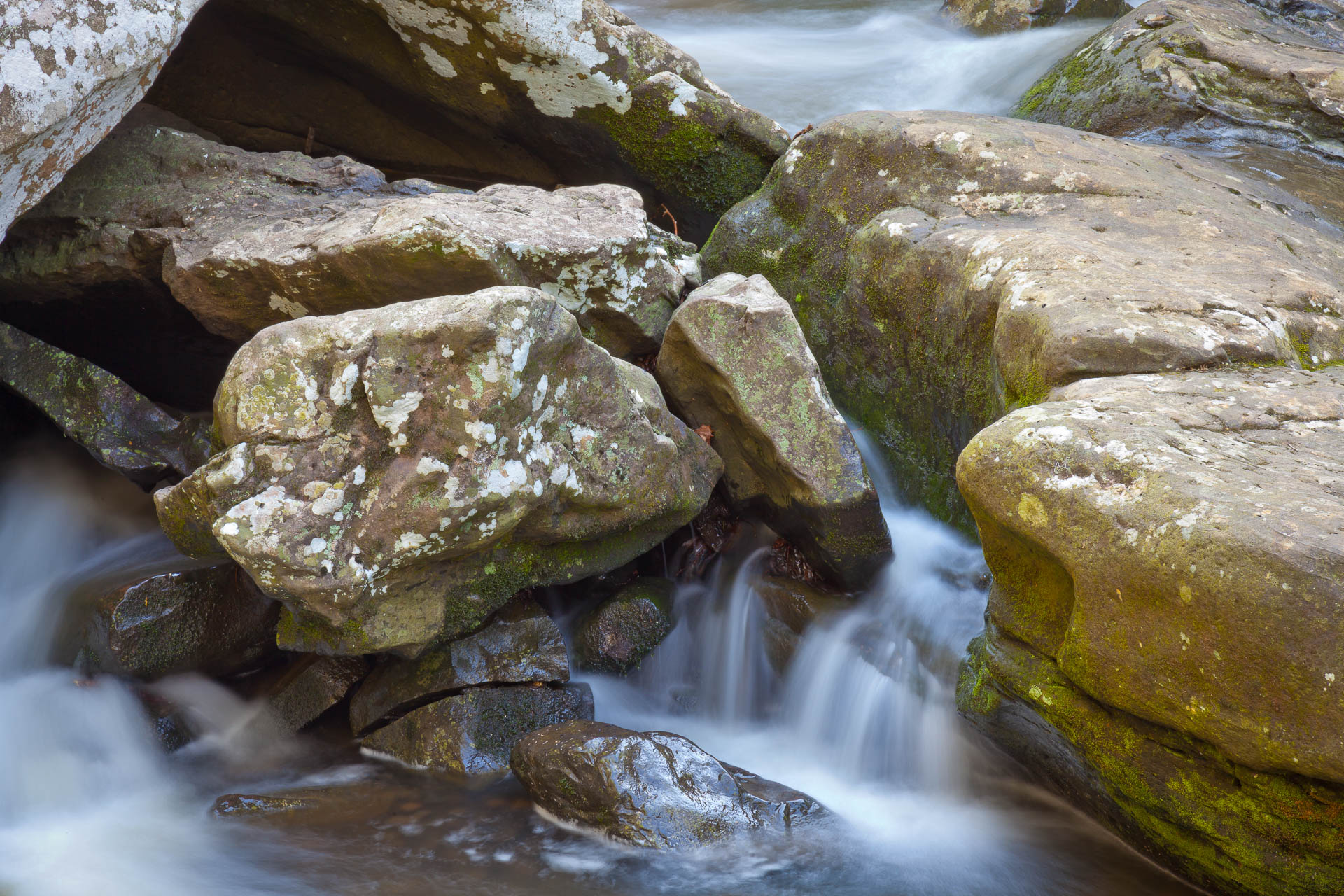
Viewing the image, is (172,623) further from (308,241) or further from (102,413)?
(308,241)

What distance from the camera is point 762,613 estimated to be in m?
4.29

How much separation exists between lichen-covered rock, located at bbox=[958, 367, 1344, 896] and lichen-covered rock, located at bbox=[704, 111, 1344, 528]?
0.32m

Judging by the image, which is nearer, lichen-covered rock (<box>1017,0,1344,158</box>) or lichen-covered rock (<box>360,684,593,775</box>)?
lichen-covered rock (<box>360,684,593,775</box>)

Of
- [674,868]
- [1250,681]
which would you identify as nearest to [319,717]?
[674,868]

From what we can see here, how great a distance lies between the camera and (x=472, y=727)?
365cm

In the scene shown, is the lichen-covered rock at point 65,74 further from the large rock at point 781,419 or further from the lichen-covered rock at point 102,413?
the large rock at point 781,419

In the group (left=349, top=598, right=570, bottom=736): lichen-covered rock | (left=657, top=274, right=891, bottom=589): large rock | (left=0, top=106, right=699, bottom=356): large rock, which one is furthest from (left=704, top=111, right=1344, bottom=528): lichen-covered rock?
(left=349, top=598, right=570, bottom=736): lichen-covered rock

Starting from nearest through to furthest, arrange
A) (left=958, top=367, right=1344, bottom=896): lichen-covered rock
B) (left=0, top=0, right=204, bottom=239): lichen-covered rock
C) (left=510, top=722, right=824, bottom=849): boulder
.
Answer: (left=958, top=367, right=1344, bottom=896): lichen-covered rock → (left=510, top=722, right=824, bottom=849): boulder → (left=0, top=0, right=204, bottom=239): lichen-covered rock

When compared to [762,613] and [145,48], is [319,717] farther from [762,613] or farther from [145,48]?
[145,48]

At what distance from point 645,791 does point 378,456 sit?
4.87ft

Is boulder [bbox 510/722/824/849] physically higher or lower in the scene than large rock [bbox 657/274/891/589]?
lower

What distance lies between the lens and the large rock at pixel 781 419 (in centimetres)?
392

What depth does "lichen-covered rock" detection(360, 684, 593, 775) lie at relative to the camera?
3.62 metres

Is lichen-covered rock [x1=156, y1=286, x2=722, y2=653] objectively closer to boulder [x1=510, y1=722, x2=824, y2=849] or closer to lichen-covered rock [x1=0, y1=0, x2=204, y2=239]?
boulder [x1=510, y1=722, x2=824, y2=849]
